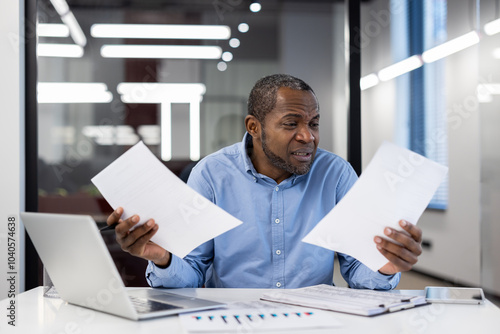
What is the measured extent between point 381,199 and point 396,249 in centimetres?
16

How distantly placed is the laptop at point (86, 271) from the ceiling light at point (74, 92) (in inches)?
75.9

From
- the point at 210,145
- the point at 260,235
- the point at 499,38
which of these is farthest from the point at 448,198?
the point at 260,235

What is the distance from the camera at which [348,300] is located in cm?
130

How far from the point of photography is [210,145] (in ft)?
10.2

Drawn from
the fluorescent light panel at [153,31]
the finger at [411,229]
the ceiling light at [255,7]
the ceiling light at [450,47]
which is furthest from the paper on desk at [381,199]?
the ceiling light at [450,47]

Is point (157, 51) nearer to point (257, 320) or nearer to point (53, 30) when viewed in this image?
point (53, 30)

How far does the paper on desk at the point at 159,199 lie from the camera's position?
1.23 m

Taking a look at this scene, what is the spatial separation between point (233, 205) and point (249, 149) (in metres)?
0.30

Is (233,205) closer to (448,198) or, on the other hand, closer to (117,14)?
(117,14)

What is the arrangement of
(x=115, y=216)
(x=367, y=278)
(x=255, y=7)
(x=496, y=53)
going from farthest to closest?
(x=496, y=53) → (x=255, y=7) → (x=367, y=278) → (x=115, y=216)

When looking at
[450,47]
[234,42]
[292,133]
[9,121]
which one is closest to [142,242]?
[292,133]

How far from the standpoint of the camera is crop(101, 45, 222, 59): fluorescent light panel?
10.2ft

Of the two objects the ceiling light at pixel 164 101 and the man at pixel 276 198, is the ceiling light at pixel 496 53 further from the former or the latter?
the man at pixel 276 198

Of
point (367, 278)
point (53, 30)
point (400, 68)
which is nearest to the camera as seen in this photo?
point (367, 278)
